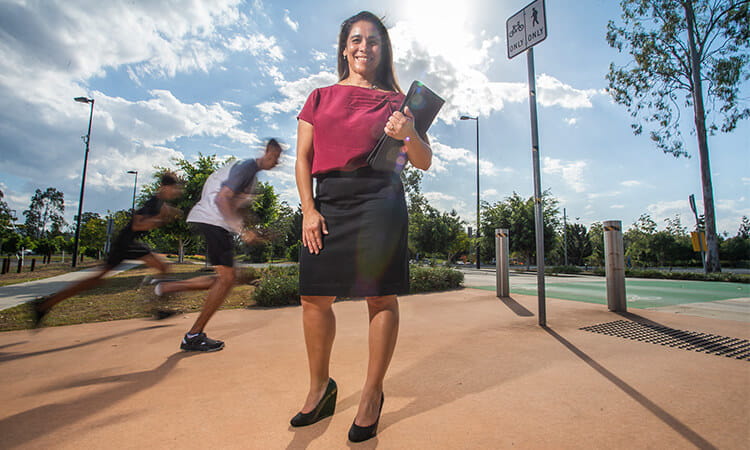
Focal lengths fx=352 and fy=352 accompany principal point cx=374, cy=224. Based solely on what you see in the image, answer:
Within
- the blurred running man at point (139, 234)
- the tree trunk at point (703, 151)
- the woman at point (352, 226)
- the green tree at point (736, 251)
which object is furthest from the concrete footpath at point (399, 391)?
the green tree at point (736, 251)

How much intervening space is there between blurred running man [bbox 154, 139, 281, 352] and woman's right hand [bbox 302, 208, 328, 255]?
4.21 feet

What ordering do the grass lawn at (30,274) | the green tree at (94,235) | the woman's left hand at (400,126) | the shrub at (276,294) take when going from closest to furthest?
the woman's left hand at (400,126), the shrub at (276,294), the grass lawn at (30,274), the green tree at (94,235)

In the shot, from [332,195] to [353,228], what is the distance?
197 mm

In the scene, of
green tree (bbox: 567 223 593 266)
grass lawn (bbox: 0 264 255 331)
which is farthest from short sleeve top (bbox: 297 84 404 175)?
green tree (bbox: 567 223 593 266)

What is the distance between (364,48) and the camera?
1800 mm

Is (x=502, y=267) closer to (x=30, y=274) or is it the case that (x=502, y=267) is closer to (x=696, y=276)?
(x=696, y=276)

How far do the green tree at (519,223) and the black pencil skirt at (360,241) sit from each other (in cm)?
2262

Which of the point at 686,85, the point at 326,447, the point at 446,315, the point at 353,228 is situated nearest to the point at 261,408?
the point at 326,447

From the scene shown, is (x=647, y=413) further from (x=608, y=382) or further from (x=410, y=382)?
(x=410, y=382)

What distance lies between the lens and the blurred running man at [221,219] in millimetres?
2678

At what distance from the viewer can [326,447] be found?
4.79 feet

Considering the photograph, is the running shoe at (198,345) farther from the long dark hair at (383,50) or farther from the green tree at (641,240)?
the green tree at (641,240)

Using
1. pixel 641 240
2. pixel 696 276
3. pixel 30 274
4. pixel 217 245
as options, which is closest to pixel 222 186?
pixel 217 245

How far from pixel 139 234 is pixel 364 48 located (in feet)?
8.62
